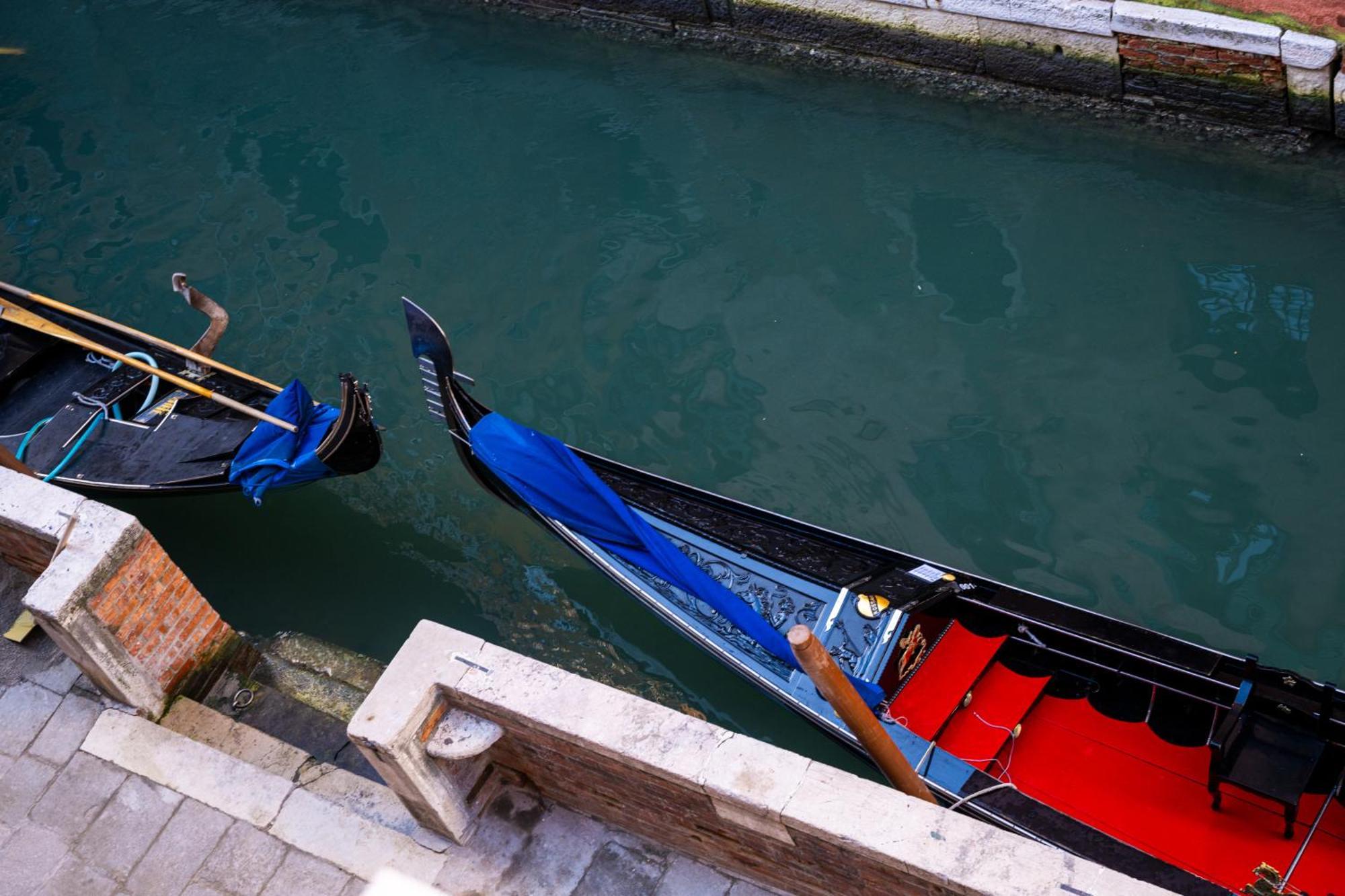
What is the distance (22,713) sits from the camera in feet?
13.5

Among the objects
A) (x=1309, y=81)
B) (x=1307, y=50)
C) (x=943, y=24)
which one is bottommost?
(x=943, y=24)

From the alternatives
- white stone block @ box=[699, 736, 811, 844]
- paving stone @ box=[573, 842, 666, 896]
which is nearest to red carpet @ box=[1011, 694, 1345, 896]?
paving stone @ box=[573, 842, 666, 896]

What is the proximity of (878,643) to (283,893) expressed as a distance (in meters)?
1.95

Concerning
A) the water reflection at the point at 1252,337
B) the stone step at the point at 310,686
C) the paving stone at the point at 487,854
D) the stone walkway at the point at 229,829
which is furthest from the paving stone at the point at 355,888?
the water reflection at the point at 1252,337

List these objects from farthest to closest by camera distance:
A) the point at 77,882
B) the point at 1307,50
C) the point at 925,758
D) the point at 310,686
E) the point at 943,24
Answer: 1. the point at 943,24
2. the point at 1307,50
3. the point at 310,686
4. the point at 925,758
5. the point at 77,882

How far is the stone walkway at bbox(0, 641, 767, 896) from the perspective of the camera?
142 inches

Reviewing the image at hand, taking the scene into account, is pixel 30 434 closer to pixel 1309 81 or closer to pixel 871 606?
pixel 871 606

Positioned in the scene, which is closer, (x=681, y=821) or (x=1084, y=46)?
(x=681, y=821)

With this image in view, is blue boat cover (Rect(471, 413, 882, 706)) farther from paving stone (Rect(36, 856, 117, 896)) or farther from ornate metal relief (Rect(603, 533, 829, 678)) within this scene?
paving stone (Rect(36, 856, 117, 896))

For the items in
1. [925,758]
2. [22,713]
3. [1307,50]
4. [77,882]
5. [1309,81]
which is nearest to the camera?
[77,882]

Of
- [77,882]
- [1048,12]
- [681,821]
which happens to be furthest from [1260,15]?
[77,882]

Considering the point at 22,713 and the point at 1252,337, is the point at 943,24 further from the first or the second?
the point at 22,713

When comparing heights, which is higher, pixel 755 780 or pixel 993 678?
pixel 755 780

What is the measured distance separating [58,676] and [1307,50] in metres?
5.88
